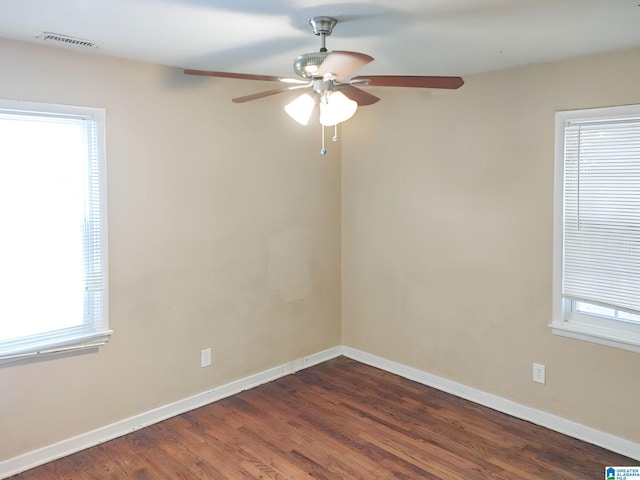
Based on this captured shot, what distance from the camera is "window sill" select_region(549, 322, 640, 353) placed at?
2.85 meters

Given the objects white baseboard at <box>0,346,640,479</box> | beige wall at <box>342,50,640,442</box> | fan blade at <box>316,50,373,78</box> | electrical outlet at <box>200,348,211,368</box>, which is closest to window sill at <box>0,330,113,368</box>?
white baseboard at <box>0,346,640,479</box>

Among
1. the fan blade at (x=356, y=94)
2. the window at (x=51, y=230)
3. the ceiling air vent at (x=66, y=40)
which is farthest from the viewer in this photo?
the window at (x=51, y=230)

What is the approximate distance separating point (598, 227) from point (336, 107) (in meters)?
1.88

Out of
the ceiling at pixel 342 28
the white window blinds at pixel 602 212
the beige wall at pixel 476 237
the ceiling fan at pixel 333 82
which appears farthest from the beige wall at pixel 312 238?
the ceiling fan at pixel 333 82

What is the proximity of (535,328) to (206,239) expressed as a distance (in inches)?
92.4

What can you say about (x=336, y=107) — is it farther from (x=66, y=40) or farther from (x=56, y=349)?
(x=56, y=349)

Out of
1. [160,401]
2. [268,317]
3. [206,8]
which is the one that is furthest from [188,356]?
[206,8]

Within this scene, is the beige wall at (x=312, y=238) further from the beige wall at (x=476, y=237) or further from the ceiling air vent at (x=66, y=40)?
the ceiling air vent at (x=66, y=40)

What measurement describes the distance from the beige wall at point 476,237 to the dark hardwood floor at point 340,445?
11.8 inches

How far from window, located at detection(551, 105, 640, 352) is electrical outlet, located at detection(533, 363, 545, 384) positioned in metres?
0.29

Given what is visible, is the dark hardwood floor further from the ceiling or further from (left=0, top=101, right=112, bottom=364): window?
the ceiling

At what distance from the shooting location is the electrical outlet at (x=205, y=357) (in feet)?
11.6

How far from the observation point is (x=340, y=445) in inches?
119

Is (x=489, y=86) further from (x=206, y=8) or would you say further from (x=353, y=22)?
(x=206, y=8)
